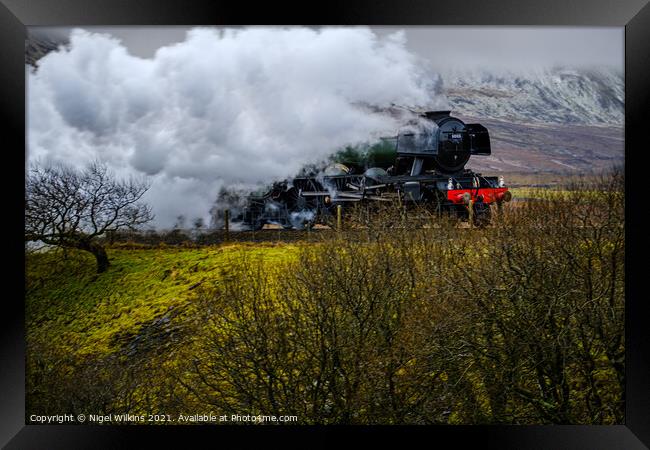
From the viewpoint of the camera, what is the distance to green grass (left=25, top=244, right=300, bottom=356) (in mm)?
4570

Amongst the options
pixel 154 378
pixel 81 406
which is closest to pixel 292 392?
pixel 154 378

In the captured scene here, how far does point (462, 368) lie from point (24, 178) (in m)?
4.29

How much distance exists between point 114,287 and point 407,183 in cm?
369

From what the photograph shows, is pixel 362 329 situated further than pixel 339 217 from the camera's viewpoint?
No

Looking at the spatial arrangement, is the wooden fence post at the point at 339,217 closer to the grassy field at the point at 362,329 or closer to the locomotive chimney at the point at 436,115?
the grassy field at the point at 362,329

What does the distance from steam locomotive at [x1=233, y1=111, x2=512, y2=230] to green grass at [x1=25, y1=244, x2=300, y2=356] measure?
57 cm

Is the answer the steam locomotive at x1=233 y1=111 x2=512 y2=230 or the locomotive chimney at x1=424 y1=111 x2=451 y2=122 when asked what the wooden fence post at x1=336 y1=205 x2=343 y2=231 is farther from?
the locomotive chimney at x1=424 y1=111 x2=451 y2=122

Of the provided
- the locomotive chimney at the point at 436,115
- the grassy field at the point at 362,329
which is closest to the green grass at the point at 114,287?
the grassy field at the point at 362,329

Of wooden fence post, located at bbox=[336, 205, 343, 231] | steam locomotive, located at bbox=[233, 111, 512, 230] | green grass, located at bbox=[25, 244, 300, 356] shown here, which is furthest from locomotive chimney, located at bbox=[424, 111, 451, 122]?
green grass, located at bbox=[25, 244, 300, 356]

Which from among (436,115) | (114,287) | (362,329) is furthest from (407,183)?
(114,287)

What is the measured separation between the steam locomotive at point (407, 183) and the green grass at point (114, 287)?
57 centimetres

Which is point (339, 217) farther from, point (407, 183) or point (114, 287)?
point (114, 287)

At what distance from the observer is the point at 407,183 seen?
6.29m

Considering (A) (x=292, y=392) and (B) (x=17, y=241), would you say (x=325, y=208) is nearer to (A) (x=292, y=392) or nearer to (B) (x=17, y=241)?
(A) (x=292, y=392)
